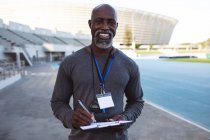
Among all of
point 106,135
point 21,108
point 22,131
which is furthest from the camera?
point 21,108

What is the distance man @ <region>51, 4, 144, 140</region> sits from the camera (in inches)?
60.0

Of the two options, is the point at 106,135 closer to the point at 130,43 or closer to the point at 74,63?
the point at 74,63

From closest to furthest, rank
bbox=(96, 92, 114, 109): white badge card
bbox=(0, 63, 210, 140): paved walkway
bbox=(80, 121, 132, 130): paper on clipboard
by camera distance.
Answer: bbox=(80, 121, 132, 130): paper on clipboard, bbox=(96, 92, 114, 109): white badge card, bbox=(0, 63, 210, 140): paved walkway

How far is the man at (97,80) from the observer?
5.00 ft

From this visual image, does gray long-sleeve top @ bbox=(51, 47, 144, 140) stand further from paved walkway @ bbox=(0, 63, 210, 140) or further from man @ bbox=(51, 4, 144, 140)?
paved walkway @ bbox=(0, 63, 210, 140)

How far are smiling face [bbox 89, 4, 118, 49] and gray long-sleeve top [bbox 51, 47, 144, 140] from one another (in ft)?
0.35

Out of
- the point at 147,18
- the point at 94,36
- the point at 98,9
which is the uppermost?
the point at 147,18

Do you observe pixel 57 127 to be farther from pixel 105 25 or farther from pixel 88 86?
pixel 105 25

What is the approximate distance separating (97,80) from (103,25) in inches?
14.7

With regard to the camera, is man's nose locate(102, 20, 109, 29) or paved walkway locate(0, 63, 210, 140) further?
paved walkway locate(0, 63, 210, 140)

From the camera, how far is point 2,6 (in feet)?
282

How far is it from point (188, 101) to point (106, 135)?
24.4 feet

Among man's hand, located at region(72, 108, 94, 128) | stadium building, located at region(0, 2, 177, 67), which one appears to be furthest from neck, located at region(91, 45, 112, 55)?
stadium building, located at region(0, 2, 177, 67)

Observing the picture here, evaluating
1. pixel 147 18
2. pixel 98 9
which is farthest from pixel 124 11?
pixel 98 9
